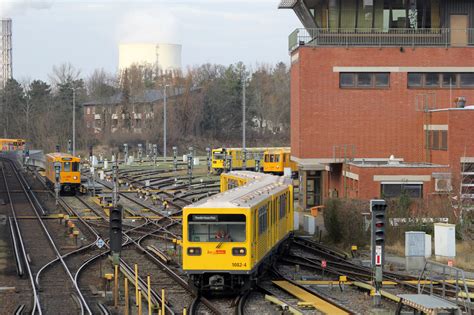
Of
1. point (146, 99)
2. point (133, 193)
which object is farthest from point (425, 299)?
point (146, 99)

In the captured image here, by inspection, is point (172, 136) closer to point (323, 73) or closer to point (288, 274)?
point (323, 73)

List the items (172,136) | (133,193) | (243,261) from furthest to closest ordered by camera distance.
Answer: (172,136) < (133,193) < (243,261)

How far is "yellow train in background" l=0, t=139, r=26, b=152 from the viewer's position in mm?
104781

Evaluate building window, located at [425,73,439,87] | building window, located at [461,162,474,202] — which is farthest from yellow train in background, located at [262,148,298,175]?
building window, located at [461,162,474,202]

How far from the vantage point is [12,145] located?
106 metres

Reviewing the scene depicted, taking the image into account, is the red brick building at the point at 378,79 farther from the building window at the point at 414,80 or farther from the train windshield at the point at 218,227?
the train windshield at the point at 218,227

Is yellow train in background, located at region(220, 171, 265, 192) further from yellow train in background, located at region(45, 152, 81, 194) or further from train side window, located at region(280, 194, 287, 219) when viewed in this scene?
yellow train in background, located at region(45, 152, 81, 194)

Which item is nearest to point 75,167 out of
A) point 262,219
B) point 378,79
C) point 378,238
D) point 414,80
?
point 378,79

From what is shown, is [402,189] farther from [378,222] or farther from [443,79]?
[378,222]

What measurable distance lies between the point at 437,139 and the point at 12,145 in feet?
240

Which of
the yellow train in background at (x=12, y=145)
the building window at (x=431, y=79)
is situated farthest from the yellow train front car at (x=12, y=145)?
the building window at (x=431, y=79)

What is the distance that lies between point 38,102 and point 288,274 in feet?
332

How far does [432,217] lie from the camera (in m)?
33.7

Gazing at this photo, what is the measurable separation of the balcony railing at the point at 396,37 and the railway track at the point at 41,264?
55.4ft
